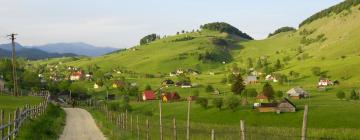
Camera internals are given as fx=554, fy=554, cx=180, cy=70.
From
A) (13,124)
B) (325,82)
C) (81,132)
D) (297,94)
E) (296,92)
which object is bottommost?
(297,94)

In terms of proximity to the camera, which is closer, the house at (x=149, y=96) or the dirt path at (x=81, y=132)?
the dirt path at (x=81, y=132)

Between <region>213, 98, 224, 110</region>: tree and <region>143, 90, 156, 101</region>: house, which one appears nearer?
<region>213, 98, 224, 110</region>: tree

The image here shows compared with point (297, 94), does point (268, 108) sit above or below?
below

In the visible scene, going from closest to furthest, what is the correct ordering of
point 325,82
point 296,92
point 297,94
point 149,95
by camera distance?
point 297,94
point 296,92
point 149,95
point 325,82

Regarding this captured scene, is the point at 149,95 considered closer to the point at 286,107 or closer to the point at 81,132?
the point at 286,107

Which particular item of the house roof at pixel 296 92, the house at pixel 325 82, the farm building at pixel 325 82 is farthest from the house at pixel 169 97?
the farm building at pixel 325 82

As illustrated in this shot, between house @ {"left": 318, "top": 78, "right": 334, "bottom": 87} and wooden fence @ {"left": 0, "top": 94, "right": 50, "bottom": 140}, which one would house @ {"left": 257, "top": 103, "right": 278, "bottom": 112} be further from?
wooden fence @ {"left": 0, "top": 94, "right": 50, "bottom": 140}

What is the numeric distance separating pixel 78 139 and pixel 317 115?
7337cm

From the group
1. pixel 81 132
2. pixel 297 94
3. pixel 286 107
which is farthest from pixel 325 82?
pixel 81 132

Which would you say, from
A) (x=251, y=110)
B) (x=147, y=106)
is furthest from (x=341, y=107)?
(x=147, y=106)

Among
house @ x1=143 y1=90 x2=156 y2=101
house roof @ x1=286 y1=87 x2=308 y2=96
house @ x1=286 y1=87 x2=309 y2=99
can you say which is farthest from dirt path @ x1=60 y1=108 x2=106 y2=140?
house @ x1=143 y1=90 x2=156 y2=101

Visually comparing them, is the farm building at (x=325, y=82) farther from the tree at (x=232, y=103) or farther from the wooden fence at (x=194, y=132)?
the wooden fence at (x=194, y=132)

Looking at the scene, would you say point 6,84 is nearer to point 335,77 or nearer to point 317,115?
point 317,115

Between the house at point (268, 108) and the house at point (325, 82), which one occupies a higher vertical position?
the house at point (325, 82)
